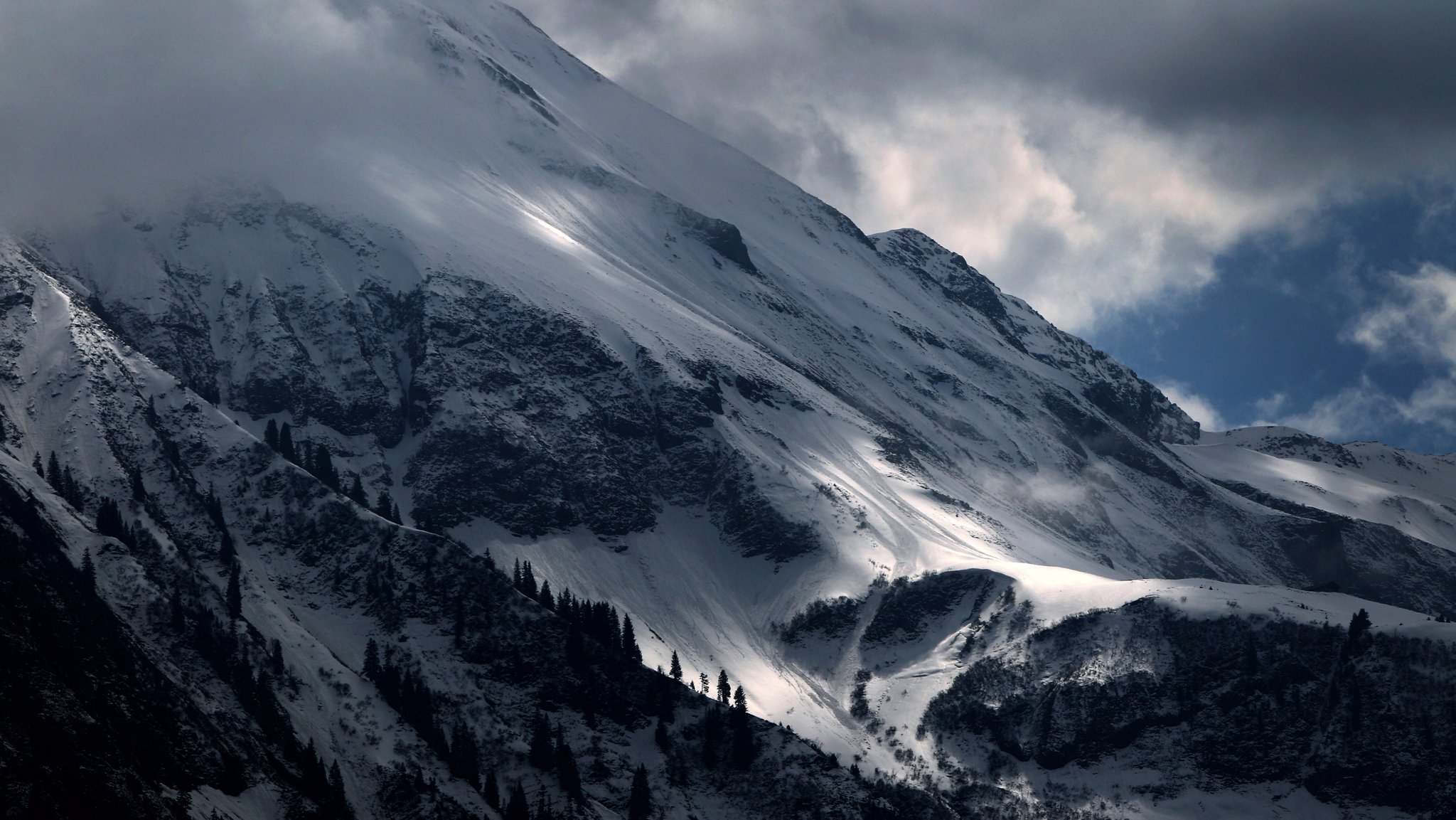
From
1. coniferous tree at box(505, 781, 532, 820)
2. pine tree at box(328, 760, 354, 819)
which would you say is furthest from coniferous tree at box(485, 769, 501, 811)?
pine tree at box(328, 760, 354, 819)

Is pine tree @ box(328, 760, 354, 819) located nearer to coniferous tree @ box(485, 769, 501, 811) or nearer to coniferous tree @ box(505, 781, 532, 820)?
coniferous tree @ box(485, 769, 501, 811)

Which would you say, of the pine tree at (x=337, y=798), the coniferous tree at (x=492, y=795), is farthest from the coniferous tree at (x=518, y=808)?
the pine tree at (x=337, y=798)

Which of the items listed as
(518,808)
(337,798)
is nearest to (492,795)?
(518,808)

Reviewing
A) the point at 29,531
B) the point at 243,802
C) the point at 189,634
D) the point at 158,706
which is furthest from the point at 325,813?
the point at 29,531

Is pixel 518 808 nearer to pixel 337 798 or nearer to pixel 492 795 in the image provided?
pixel 492 795

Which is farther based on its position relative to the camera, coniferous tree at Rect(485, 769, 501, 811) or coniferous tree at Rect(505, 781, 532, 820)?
coniferous tree at Rect(485, 769, 501, 811)

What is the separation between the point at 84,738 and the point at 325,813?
2916 cm

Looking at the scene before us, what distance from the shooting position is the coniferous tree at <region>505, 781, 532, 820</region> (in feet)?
625

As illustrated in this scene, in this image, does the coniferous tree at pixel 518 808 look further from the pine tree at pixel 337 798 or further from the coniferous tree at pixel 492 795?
the pine tree at pixel 337 798

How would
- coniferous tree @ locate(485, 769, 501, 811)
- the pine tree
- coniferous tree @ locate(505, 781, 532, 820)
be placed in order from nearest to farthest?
the pine tree < coniferous tree @ locate(505, 781, 532, 820) < coniferous tree @ locate(485, 769, 501, 811)

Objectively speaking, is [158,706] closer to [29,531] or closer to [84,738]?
[84,738]

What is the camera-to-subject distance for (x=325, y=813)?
586ft

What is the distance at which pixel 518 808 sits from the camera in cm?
19162

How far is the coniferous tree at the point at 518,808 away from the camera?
190 m
